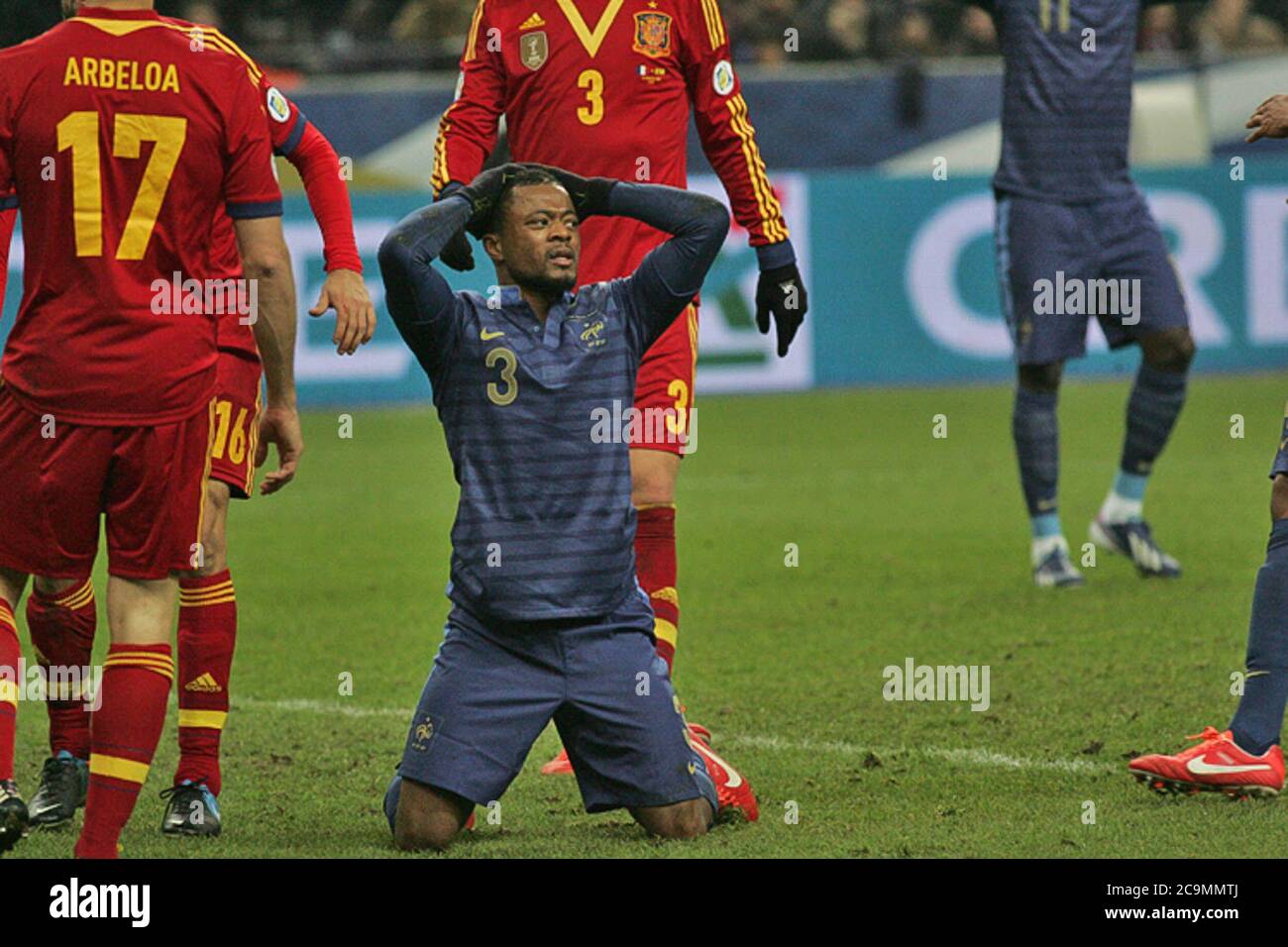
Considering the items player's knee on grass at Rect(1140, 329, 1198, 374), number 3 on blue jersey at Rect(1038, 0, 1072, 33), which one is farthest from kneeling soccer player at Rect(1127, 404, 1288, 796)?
number 3 on blue jersey at Rect(1038, 0, 1072, 33)

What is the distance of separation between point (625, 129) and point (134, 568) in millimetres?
1970

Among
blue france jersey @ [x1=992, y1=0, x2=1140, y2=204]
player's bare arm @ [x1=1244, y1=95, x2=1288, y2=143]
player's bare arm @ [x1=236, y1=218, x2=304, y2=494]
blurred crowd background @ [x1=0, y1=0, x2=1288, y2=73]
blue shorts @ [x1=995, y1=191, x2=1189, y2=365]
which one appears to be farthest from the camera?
blurred crowd background @ [x1=0, y1=0, x2=1288, y2=73]

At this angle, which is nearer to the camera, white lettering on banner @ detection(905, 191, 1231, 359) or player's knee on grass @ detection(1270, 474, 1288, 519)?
player's knee on grass @ detection(1270, 474, 1288, 519)

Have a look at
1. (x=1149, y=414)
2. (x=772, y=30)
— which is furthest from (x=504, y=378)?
(x=772, y=30)

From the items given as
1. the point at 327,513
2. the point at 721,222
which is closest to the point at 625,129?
the point at 721,222

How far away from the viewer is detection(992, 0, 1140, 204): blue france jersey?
8398 millimetres

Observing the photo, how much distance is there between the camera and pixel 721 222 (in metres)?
4.86

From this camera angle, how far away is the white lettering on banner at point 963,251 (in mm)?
14891

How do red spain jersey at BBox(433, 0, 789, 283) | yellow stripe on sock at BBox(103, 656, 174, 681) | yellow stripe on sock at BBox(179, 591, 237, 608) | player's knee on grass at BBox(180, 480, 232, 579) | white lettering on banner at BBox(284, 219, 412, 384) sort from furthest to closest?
1. white lettering on banner at BBox(284, 219, 412, 384)
2. red spain jersey at BBox(433, 0, 789, 283)
3. yellow stripe on sock at BBox(179, 591, 237, 608)
4. player's knee on grass at BBox(180, 480, 232, 579)
5. yellow stripe on sock at BBox(103, 656, 174, 681)

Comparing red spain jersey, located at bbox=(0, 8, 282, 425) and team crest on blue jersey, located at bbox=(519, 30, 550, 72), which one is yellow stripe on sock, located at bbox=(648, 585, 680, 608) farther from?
red spain jersey, located at bbox=(0, 8, 282, 425)

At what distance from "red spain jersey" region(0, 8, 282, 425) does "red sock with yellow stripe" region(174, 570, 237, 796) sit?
888 mm

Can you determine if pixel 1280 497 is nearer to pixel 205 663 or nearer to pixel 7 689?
pixel 205 663

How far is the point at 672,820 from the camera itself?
4656mm

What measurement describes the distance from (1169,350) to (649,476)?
3601 millimetres
